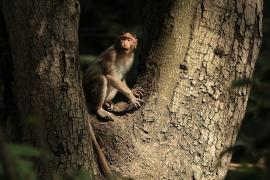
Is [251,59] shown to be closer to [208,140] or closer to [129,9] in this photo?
[208,140]

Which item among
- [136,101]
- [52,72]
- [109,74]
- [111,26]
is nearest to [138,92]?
[136,101]

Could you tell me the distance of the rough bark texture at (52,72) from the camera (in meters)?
4.70

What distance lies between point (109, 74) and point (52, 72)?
3.48m

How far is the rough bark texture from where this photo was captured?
4.70 meters

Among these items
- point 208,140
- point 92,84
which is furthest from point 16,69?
point 92,84

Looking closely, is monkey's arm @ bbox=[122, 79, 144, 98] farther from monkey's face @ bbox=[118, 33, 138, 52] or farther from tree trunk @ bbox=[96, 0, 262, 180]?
monkey's face @ bbox=[118, 33, 138, 52]

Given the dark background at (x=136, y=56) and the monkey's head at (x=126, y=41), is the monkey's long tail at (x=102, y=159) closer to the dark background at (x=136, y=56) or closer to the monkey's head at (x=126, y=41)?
the dark background at (x=136, y=56)

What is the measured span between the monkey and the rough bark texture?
2.51 meters

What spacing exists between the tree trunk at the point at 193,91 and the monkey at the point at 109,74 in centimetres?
160

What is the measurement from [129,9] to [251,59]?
7435mm

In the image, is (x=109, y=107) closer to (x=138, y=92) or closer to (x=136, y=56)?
(x=138, y=92)

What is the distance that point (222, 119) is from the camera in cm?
579

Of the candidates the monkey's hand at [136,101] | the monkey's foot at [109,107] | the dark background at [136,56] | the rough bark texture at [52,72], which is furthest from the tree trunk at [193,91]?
the rough bark texture at [52,72]

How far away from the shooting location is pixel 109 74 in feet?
27.0
